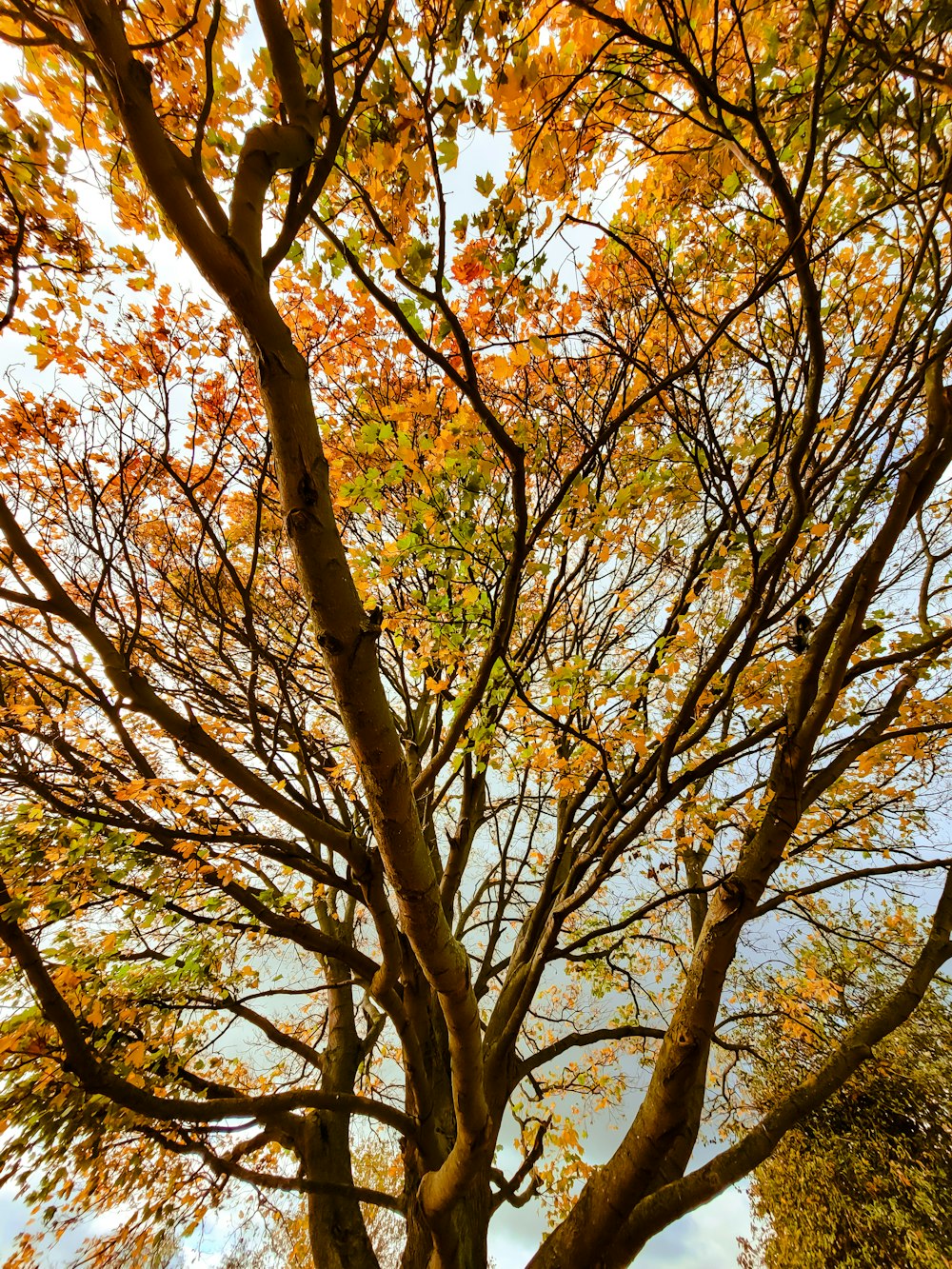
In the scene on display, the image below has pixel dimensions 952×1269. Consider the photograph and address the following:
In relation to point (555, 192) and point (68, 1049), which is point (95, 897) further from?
point (555, 192)

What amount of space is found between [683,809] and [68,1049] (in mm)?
3749

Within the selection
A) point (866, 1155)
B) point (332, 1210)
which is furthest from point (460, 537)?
point (866, 1155)

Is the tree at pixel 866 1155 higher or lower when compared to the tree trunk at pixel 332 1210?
higher

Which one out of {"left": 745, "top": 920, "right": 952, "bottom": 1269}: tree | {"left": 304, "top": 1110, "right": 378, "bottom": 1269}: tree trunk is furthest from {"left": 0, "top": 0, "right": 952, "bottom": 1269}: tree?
{"left": 745, "top": 920, "right": 952, "bottom": 1269}: tree

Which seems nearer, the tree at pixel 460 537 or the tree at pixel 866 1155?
the tree at pixel 460 537

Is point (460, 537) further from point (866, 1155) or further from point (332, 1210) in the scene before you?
point (866, 1155)

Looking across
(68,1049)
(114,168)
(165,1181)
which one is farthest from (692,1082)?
(114,168)

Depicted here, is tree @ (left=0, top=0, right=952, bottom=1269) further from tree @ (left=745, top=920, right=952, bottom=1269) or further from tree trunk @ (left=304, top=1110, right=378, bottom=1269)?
tree @ (left=745, top=920, right=952, bottom=1269)

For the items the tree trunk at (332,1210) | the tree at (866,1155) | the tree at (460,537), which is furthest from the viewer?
the tree at (866,1155)

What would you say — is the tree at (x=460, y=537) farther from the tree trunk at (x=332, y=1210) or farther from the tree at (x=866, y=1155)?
the tree at (x=866, y=1155)

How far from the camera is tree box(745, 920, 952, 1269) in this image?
5883 mm

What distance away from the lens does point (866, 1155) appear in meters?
6.33

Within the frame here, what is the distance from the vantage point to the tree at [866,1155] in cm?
588

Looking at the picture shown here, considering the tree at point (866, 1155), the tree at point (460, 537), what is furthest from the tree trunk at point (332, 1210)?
the tree at point (866, 1155)
